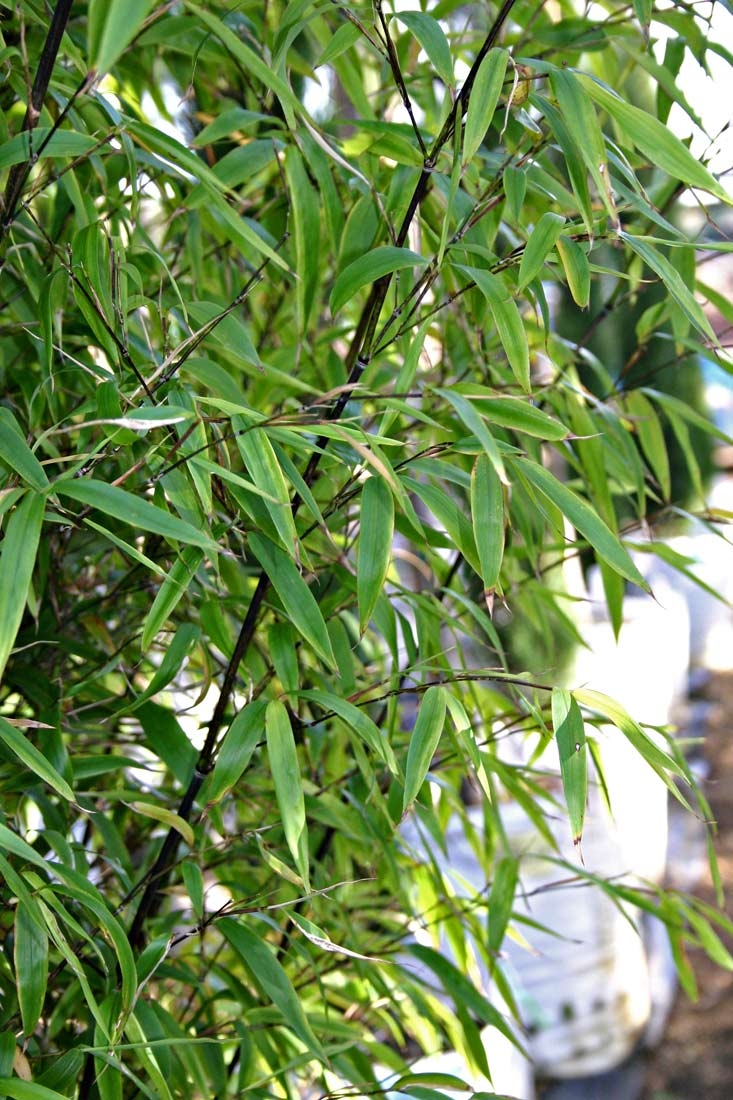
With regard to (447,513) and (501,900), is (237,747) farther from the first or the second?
(501,900)

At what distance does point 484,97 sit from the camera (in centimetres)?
37

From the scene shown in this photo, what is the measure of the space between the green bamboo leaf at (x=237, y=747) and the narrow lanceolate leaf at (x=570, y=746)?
0.41 ft

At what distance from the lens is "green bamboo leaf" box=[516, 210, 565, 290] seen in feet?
1.27

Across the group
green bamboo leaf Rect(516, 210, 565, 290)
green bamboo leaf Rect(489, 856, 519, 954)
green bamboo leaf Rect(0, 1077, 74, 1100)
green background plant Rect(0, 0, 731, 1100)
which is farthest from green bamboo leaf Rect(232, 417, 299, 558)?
green bamboo leaf Rect(489, 856, 519, 954)

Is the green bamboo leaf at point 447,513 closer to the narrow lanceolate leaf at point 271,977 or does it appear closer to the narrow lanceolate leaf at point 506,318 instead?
the narrow lanceolate leaf at point 506,318

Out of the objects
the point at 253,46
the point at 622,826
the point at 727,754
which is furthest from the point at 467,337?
the point at 727,754

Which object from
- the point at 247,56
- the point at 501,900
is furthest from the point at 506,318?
the point at 501,900

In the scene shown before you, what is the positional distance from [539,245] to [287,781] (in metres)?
0.22

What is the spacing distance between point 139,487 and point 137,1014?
0.24 m

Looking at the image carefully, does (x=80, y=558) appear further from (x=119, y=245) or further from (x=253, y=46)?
(x=253, y=46)

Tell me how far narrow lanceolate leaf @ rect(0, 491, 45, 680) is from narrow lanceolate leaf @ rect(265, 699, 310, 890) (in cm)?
12

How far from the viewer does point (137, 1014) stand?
0.49 metres

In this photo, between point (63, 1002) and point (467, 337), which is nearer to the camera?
point (63, 1002)

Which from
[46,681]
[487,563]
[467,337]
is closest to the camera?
[487,563]
